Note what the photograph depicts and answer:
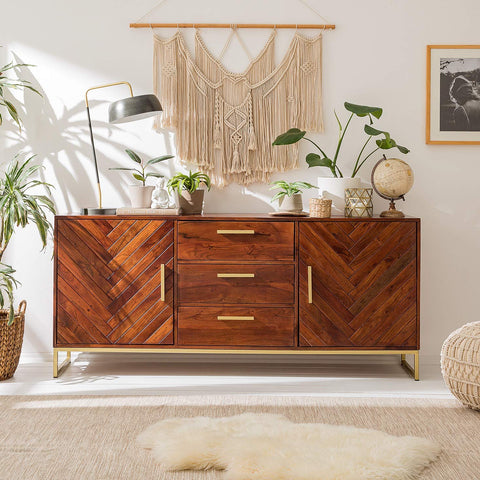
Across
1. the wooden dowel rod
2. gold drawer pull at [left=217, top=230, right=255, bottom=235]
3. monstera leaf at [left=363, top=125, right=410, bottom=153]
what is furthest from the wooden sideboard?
the wooden dowel rod

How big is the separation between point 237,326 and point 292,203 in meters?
0.70

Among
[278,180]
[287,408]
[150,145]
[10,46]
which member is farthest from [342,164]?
[10,46]

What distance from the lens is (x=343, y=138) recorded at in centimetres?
356

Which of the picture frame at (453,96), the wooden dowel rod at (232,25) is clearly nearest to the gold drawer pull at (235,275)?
the picture frame at (453,96)

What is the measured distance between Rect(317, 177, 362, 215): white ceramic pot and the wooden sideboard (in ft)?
0.82

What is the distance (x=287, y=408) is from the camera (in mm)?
2742

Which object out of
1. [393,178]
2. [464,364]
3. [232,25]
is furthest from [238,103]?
[464,364]

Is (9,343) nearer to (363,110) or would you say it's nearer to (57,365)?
(57,365)

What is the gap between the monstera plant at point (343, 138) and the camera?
3273 millimetres

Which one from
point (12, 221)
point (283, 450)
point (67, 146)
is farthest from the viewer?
point (67, 146)

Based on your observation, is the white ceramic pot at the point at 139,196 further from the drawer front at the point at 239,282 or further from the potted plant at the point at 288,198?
the potted plant at the point at 288,198

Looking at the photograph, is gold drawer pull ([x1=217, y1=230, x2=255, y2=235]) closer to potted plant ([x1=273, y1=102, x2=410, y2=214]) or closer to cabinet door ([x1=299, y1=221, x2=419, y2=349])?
cabinet door ([x1=299, y1=221, x2=419, y2=349])

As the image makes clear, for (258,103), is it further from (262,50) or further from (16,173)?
(16,173)

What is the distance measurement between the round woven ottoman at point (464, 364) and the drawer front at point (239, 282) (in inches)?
32.2
